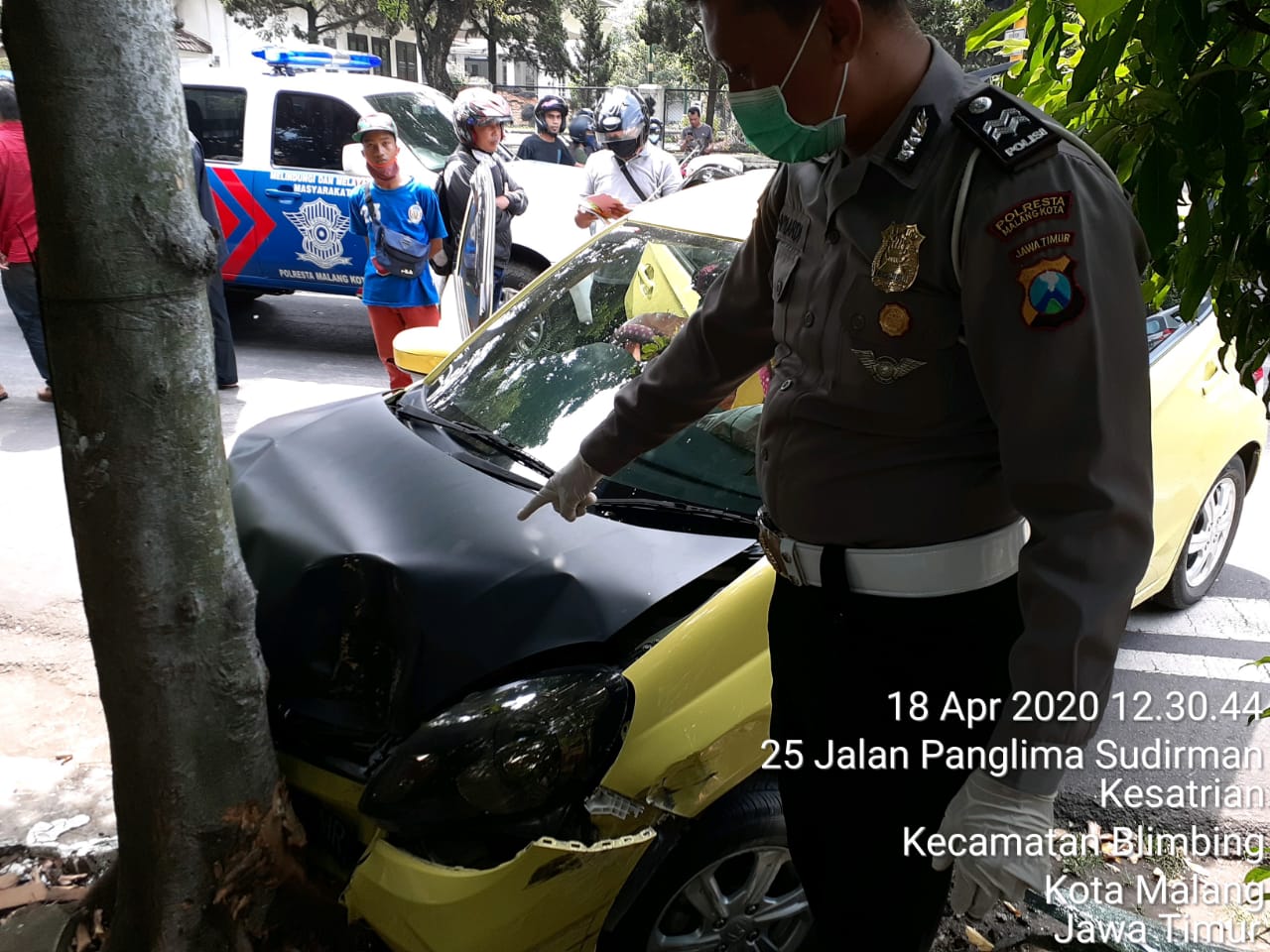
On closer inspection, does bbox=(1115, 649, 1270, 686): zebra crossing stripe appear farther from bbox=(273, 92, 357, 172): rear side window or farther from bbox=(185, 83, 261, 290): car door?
bbox=(185, 83, 261, 290): car door

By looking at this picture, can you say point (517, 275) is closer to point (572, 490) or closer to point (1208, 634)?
point (1208, 634)

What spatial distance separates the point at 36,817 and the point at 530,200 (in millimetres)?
5575

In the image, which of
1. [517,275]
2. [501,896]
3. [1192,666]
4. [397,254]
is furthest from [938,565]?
[517,275]

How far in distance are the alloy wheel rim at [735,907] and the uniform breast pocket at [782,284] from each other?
0.98 meters

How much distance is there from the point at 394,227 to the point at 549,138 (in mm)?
4764

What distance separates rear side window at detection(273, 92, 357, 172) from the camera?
308 inches

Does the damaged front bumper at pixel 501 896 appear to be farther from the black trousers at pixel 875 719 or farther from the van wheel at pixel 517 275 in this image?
the van wheel at pixel 517 275

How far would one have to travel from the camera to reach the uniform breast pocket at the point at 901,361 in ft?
4.62

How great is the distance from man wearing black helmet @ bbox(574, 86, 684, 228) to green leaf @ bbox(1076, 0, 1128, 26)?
5088mm

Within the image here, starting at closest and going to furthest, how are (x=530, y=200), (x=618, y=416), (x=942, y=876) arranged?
(x=942, y=876)
(x=618, y=416)
(x=530, y=200)

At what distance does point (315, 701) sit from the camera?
2182 mm

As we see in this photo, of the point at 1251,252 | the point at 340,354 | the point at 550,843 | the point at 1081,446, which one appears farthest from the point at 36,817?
the point at 340,354

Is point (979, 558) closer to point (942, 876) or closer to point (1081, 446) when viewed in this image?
point (1081, 446)

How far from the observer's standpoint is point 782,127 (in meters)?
1.51
